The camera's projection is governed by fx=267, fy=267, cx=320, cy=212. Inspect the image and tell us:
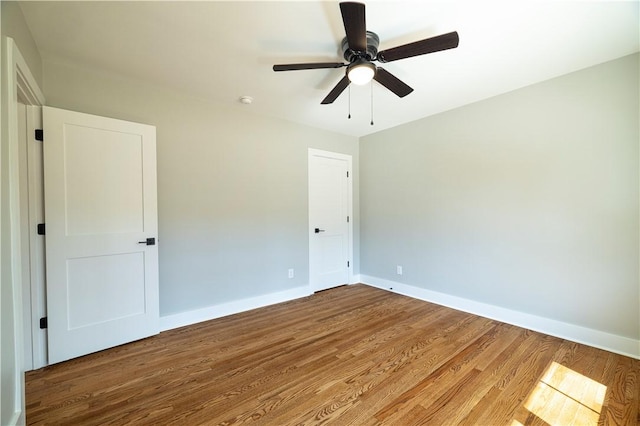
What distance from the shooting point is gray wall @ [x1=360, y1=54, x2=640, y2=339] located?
2.30m

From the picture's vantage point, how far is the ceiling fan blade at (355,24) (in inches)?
55.1

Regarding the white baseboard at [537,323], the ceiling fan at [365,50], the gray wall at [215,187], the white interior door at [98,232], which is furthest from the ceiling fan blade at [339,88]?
the white baseboard at [537,323]

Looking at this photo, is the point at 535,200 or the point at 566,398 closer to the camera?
the point at 566,398

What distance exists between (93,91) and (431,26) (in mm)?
2931

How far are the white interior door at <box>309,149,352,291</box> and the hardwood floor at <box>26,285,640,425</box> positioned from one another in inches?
51.2

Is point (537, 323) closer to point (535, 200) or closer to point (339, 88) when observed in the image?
point (535, 200)

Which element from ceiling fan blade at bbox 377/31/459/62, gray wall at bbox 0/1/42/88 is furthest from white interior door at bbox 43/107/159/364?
ceiling fan blade at bbox 377/31/459/62

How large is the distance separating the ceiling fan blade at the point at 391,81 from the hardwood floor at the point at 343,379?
2285 mm

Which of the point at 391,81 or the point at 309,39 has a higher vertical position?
the point at 309,39

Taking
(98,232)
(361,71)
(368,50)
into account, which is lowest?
(98,232)

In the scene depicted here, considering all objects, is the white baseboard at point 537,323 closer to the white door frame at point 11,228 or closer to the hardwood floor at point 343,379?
the hardwood floor at point 343,379

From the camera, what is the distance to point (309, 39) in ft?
6.56

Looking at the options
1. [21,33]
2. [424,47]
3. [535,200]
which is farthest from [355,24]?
[535,200]

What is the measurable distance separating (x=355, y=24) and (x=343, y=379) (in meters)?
2.37
